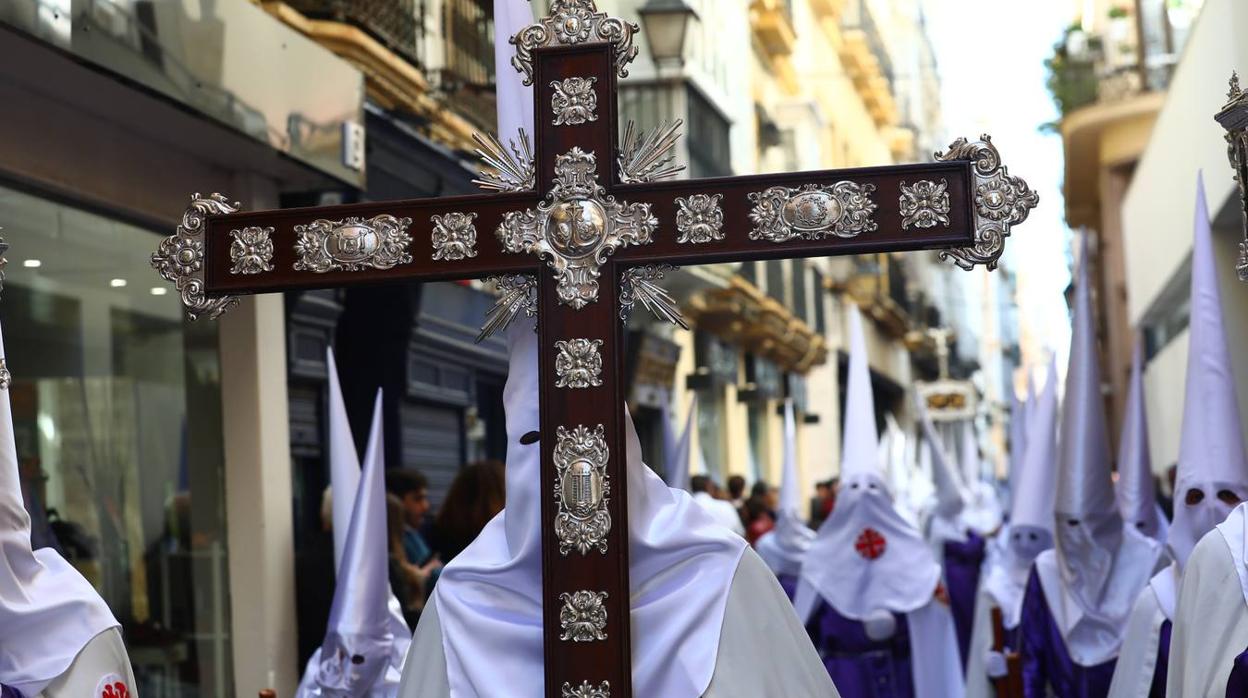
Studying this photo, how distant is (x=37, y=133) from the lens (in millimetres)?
7805

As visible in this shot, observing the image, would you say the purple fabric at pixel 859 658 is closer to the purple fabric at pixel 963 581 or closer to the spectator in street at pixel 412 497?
the spectator in street at pixel 412 497

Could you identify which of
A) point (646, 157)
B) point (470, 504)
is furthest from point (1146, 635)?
point (470, 504)

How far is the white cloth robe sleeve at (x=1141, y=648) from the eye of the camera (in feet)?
20.8

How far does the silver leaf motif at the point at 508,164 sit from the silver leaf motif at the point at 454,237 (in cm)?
10

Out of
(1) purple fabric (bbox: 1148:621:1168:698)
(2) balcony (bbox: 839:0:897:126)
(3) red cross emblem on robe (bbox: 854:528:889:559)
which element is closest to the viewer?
(1) purple fabric (bbox: 1148:621:1168:698)

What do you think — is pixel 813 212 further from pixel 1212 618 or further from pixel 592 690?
pixel 1212 618

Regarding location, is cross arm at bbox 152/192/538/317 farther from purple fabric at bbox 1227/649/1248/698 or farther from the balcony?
the balcony

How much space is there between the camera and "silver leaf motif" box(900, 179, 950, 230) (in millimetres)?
4445

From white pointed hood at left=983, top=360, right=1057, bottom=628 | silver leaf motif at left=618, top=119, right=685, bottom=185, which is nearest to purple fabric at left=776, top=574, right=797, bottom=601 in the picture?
white pointed hood at left=983, top=360, right=1057, bottom=628

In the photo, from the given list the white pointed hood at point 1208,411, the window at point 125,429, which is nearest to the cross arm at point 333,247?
the white pointed hood at point 1208,411

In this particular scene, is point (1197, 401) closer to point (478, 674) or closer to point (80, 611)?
point (478, 674)

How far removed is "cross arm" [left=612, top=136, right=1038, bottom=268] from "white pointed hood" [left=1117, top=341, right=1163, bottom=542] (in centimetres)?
410

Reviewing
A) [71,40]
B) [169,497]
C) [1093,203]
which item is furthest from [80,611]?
[1093,203]

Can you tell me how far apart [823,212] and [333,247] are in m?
1.17
